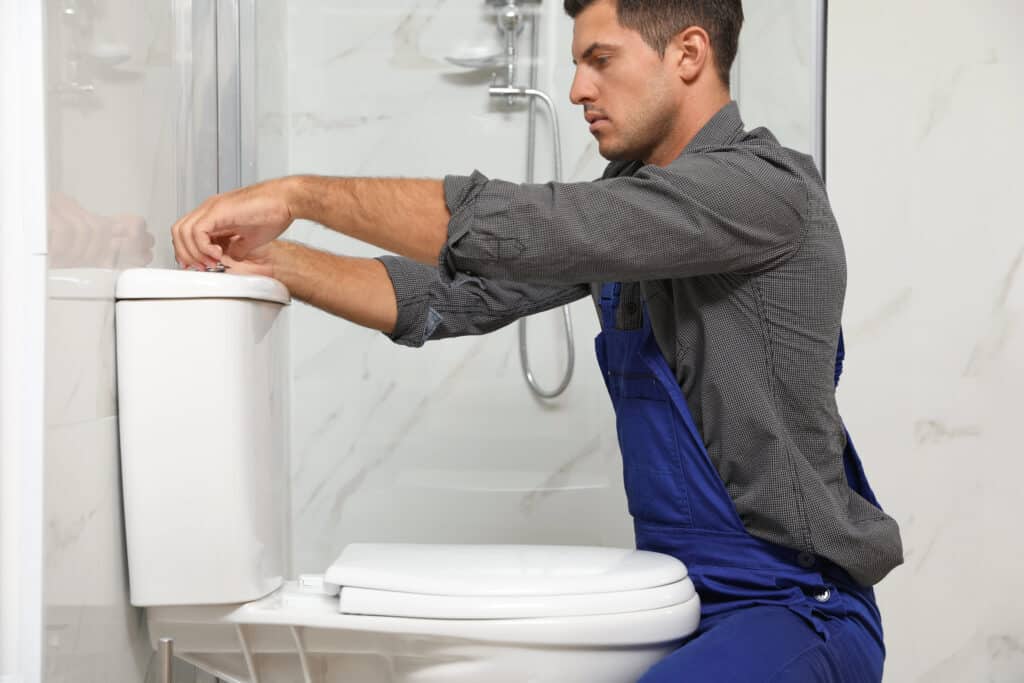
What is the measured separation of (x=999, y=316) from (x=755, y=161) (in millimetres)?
1224

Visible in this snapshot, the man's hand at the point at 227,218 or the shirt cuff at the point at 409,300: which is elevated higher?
the man's hand at the point at 227,218

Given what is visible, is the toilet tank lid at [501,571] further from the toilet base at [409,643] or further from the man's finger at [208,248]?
the man's finger at [208,248]

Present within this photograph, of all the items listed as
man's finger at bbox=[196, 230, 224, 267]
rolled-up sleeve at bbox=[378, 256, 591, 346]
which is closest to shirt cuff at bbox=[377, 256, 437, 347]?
rolled-up sleeve at bbox=[378, 256, 591, 346]

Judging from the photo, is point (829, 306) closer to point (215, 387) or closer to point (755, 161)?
point (755, 161)

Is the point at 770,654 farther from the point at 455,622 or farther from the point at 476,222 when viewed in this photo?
the point at 476,222

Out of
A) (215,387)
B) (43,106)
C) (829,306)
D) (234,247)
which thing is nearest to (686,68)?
(829,306)

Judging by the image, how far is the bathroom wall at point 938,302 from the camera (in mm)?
2129

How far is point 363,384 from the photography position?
201cm

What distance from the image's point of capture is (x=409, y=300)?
4.76ft

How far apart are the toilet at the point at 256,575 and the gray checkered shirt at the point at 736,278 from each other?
0.62 ft

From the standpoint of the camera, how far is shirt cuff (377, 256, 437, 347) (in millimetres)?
1450

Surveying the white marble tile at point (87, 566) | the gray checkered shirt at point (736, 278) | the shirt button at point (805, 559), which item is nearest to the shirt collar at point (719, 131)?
the gray checkered shirt at point (736, 278)

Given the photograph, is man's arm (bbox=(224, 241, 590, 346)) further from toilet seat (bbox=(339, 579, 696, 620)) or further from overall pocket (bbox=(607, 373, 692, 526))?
toilet seat (bbox=(339, 579, 696, 620))

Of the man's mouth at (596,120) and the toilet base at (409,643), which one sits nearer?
the toilet base at (409,643)
